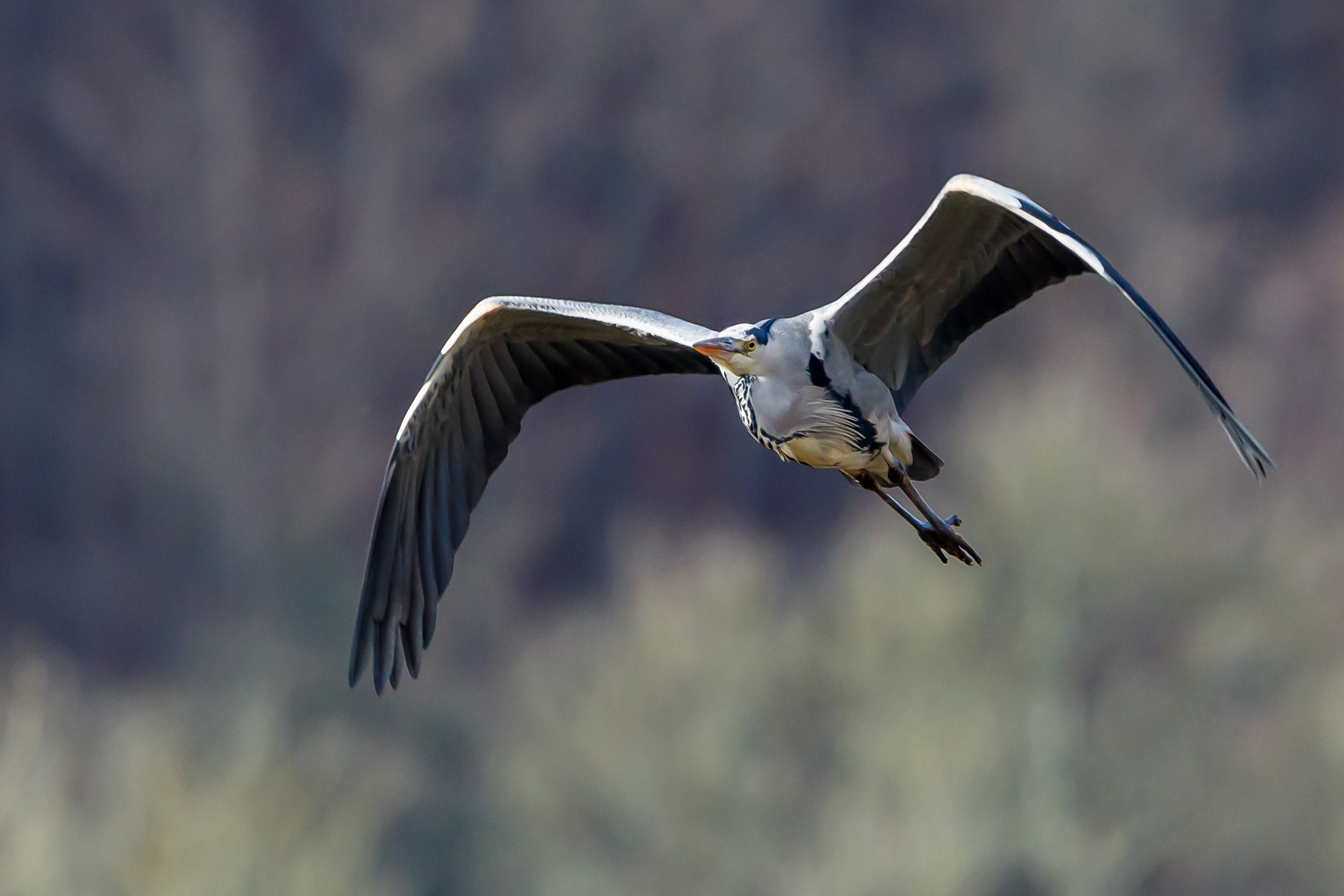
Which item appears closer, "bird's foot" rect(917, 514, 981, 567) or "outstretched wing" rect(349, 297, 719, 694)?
"bird's foot" rect(917, 514, 981, 567)

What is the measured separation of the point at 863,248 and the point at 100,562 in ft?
39.3

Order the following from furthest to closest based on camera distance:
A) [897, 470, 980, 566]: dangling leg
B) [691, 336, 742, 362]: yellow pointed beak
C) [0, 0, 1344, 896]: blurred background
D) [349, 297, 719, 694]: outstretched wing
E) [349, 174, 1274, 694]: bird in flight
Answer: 1. [0, 0, 1344, 896]: blurred background
2. [349, 297, 719, 694]: outstretched wing
3. [897, 470, 980, 566]: dangling leg
4. [349, 174, 1274, 694]: bird in flight
5. [691, 336, 742, 362]: yellow pointed beak

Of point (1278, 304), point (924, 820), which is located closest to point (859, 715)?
→ point (924, 820)

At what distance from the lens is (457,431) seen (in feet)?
21.2

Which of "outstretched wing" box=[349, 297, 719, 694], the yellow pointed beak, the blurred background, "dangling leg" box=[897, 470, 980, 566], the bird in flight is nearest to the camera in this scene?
the yellow pointed beak

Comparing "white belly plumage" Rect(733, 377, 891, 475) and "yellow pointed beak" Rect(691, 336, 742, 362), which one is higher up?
"yellow pointed beak" Rect(691, 336, 742, 362)

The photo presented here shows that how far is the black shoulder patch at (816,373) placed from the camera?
5.66 metres

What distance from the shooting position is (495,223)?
2823 centimetres

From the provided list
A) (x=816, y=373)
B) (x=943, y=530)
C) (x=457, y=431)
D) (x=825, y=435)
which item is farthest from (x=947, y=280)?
(x=457, y=431)

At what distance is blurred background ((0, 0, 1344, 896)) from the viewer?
16.7m

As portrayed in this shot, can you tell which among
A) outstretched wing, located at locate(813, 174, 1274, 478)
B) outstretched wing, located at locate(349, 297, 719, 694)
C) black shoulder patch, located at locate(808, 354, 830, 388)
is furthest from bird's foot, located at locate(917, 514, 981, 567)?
outstretched wing, located at locate(349, 297, 719, 694)

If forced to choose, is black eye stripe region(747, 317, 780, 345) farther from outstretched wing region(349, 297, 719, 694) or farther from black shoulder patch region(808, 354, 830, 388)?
outstretched wing region(349, 297, 719, 694)

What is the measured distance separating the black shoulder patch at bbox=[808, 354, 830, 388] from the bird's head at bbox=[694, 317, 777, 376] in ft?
0.46

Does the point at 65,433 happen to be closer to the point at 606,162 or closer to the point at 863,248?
the point at 606,162
